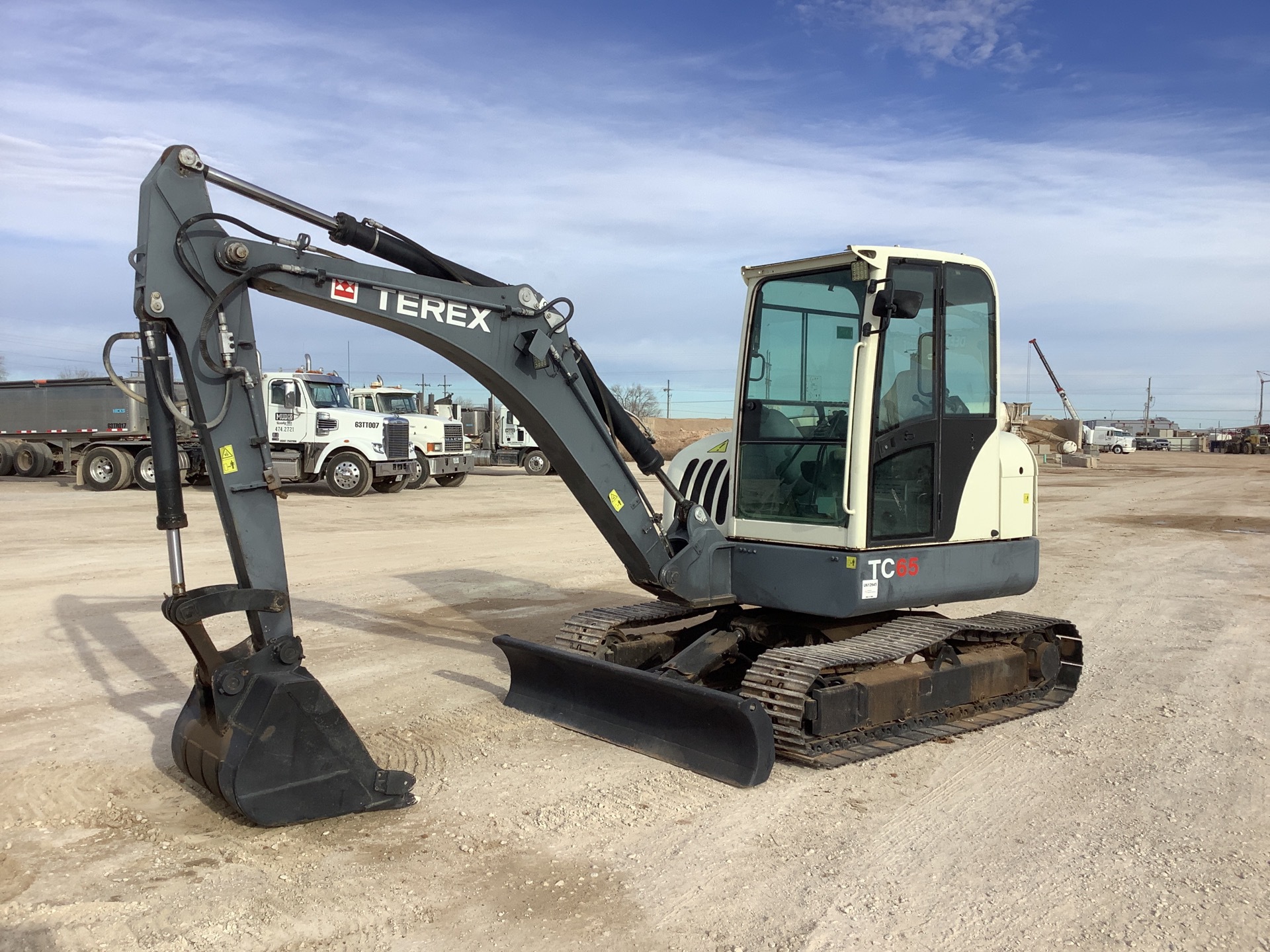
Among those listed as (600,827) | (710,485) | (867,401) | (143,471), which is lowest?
(600,827)

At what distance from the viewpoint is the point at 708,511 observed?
6.86 metres

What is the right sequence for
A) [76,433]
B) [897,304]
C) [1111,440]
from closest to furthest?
[897,304]
[76,433]
[1111,440]

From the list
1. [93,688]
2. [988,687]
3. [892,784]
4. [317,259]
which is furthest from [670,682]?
[93,688]

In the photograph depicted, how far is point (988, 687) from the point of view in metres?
6.87

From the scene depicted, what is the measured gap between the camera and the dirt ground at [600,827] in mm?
3877

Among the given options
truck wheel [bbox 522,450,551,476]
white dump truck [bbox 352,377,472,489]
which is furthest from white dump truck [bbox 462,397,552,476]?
white dump truck [bbox 352,377,472,489]

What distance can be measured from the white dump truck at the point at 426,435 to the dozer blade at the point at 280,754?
19.8 metres

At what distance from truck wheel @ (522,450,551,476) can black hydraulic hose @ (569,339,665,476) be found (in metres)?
27.6

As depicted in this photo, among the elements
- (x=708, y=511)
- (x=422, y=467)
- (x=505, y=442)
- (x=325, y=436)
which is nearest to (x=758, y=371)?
(x=708, y=511)

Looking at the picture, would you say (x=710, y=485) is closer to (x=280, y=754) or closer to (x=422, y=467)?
(x=280, y=754)

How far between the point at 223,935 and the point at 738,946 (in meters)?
1.80

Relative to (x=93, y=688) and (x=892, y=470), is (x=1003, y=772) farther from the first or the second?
(x=93, y=688)

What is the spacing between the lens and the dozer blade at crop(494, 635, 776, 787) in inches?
213

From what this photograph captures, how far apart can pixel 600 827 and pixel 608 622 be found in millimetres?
2222
